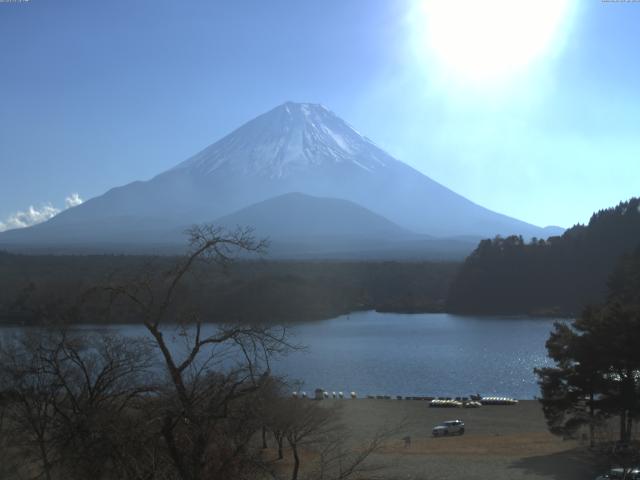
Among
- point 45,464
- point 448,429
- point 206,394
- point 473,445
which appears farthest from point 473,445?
point 206,394

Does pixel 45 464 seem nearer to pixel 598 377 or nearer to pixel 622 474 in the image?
pixel 622 474

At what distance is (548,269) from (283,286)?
1757 centimetres

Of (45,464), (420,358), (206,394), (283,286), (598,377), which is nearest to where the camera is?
(206,394)

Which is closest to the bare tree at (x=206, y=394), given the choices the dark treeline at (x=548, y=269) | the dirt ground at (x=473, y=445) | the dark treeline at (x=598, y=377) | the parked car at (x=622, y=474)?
the parked car at (x=622, y=474)

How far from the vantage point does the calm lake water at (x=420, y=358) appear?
20.3 m

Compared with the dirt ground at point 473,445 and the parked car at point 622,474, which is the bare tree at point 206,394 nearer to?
the parked car at point 622,474

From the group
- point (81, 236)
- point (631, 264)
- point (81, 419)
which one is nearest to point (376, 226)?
point (81, 236)

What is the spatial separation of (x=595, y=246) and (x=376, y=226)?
2205 inches

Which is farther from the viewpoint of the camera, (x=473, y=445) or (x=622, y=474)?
(x=473, y=445)

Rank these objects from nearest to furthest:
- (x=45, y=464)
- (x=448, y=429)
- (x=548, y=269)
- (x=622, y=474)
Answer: (x=45, y=464) → (x=622, y=474) → (x=448, y=429) → (x=548, y=269)

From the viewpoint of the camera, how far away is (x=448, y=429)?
45.3 feet

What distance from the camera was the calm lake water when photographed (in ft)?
66.6

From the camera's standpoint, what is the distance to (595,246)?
45.5 m

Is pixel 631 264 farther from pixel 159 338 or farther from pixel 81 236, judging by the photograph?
pixel 81 236
